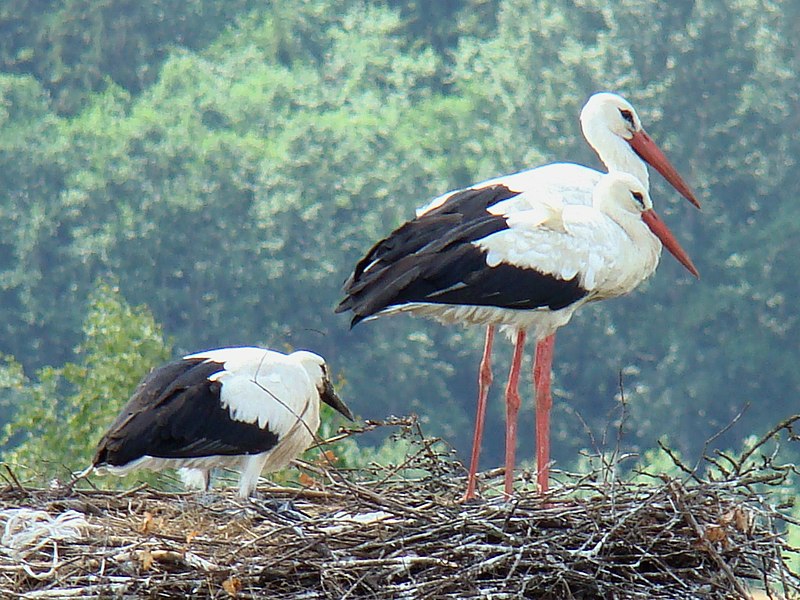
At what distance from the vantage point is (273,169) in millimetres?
35781

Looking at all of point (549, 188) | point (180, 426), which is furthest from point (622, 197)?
point (180, 426)

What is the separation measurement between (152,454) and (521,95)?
3104 cm

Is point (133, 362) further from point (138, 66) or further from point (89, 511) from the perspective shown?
point (138, 66)

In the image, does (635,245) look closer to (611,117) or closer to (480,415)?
(480,415)

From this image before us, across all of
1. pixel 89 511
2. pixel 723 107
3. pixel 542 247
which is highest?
pixel 723 107

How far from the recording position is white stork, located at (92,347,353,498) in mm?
7445

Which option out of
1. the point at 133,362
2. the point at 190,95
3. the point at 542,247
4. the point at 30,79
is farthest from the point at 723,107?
the point at 542,247

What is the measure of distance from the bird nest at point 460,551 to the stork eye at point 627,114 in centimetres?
227

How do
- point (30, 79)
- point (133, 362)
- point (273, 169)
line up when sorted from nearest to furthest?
point (133, 362)
point (273, 169)
point (30, 79)

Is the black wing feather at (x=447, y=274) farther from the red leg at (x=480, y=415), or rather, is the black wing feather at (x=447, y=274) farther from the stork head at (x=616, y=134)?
the stork head at (x=616, y=134)

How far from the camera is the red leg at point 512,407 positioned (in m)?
7.66

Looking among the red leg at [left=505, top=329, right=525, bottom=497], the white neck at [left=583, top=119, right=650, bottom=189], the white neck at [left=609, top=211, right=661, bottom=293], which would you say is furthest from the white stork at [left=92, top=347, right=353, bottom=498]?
the white neck at [left=583, top=119, right=650, bottom=189]

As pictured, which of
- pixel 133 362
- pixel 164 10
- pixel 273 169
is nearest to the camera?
pixel 133 362

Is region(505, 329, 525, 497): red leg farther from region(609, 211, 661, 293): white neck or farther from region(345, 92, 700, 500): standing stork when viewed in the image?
region(609, 211, 661, 293): white neck
